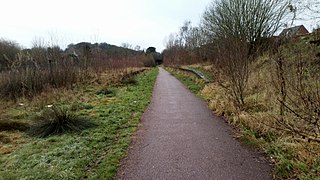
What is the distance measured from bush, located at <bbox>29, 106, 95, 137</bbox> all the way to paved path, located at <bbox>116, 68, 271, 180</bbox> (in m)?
1.62

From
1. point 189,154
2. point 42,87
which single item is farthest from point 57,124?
point 42,87

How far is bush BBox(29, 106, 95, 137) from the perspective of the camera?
786 cm

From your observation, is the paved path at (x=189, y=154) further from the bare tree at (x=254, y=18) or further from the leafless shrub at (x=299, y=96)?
the bare tree at (x=254, y=18)

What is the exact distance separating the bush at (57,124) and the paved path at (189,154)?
1.62m

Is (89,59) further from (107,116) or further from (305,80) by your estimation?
(305,80)

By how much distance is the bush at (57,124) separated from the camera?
25.8ft

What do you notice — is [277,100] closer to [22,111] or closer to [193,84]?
[22,111]

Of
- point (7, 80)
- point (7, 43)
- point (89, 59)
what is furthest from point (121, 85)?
point (7, 43)

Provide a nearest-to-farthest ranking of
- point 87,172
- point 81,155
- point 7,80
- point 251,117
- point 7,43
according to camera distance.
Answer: point 87,172, point 81,155, point 251,117, point 7,80, point 7,43

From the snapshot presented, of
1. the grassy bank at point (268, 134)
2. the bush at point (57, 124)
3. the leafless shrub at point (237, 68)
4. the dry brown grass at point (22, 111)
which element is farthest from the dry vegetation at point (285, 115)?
the dry brown grass at point (22, 111)

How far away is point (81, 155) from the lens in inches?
232

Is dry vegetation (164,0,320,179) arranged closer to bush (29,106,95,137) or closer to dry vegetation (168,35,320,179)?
dry vegetation (168,35,320,179)

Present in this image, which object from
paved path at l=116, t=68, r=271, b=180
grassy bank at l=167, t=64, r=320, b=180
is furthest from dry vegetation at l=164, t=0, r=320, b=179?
paved path at l=116, t=68, r=271, b=180

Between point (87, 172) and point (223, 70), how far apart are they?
7.61 metres
